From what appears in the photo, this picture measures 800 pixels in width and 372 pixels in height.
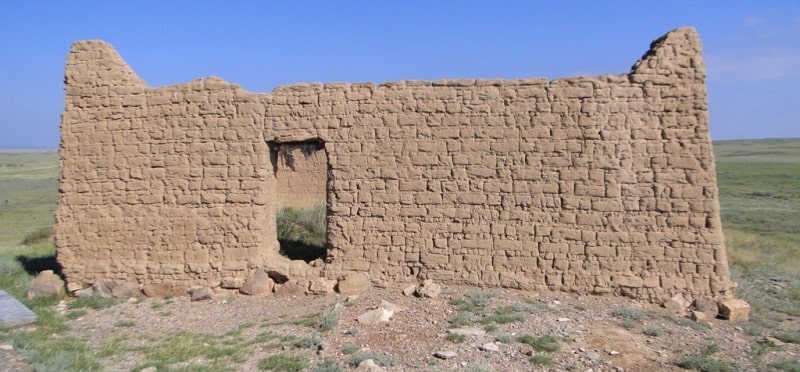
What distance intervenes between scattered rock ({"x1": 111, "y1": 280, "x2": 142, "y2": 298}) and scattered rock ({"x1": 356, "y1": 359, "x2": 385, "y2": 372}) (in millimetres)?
4147

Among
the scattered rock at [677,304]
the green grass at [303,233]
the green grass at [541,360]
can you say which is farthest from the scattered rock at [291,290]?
the scattered rock at [677,304]

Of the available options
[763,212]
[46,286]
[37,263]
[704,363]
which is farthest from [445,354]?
[763,212]

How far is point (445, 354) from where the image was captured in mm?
5340

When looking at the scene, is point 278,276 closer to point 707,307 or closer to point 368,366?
point 368,366

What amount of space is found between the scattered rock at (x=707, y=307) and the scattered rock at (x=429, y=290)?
2946mm

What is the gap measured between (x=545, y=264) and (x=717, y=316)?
195 centimetres

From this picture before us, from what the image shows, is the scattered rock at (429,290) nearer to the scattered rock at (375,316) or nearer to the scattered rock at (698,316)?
the scattered rock at (375,316)

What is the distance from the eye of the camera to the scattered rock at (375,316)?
6.33m

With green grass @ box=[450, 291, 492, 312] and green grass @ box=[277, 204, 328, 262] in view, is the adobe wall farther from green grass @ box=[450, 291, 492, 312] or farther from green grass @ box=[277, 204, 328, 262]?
green grass @ box=[277, 204, 328, 262]

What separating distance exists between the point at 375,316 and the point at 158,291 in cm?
327

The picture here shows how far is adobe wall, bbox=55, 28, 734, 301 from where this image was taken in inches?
281

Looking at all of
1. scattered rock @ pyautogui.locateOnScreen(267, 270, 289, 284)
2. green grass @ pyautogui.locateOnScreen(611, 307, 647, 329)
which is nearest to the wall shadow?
scattered rock @ pyautogui.locateOnScreen(267, 270, 289, 284)

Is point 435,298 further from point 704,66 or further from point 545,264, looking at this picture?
point 704,66

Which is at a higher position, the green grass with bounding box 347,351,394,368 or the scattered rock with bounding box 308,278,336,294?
the scattered rock with bounding box 308,278,336,294
